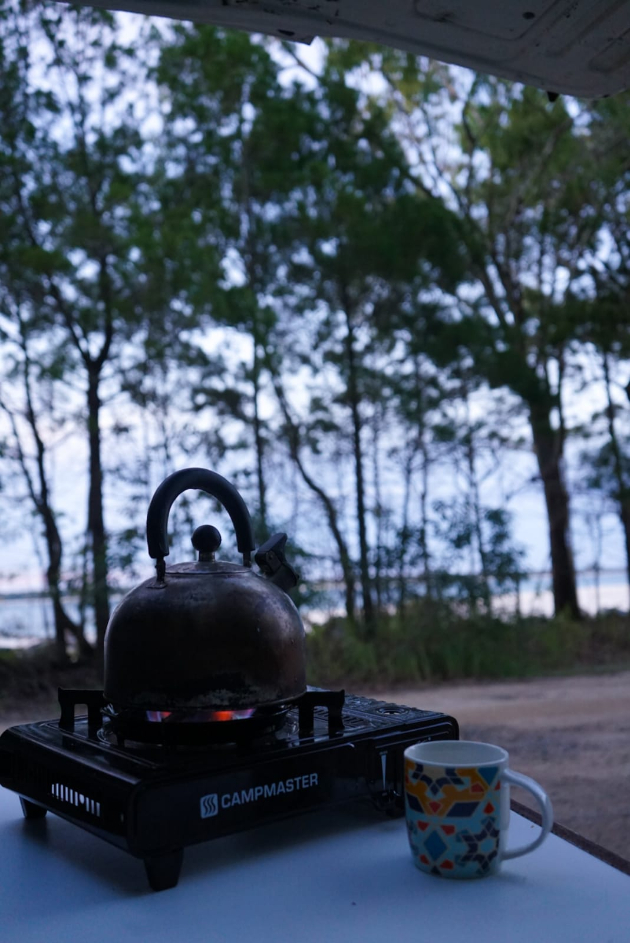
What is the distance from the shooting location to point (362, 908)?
880mm

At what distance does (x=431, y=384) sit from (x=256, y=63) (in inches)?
123

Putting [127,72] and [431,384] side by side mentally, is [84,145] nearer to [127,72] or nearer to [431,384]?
[127,72]

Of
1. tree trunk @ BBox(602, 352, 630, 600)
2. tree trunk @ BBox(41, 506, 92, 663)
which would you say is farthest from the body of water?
tree trunk @ BBox(602, 352, 630, 600)

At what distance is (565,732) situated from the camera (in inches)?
186

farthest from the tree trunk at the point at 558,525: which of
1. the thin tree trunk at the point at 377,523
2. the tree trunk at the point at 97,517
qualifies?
the tree trunk at the point at 97,517

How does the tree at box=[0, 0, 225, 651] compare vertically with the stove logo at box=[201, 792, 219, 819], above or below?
above

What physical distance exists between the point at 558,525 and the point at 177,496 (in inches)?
350

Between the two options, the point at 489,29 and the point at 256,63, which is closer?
the point at 489,29

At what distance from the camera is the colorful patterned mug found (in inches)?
36.4

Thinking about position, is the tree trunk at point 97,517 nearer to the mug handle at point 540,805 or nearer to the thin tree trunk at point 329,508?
the thin tree trunk at point 329,508

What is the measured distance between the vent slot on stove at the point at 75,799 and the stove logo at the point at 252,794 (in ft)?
0.38

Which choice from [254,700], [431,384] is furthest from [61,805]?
[431,384]

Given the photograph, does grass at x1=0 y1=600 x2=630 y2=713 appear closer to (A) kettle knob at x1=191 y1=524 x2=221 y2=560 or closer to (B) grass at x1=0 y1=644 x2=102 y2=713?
(B) grass at x1=0 y1=644 x2=102 y2=713

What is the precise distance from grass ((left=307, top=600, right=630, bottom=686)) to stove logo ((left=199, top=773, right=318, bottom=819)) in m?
5.48
